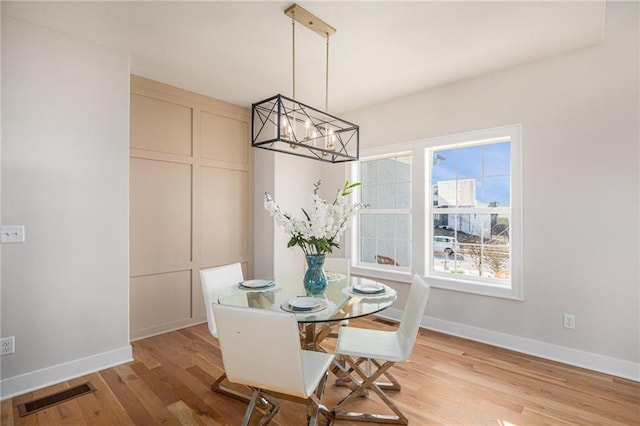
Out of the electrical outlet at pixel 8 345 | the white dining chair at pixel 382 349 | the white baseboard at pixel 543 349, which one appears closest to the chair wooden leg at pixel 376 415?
the white dining chair at pixel 382 349

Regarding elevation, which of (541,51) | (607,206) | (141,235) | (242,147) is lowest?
(141,235)

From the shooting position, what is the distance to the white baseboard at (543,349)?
2574mm

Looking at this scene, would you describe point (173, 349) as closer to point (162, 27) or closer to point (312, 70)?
point (162, 27)

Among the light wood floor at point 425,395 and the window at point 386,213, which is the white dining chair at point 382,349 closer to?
the light wood floor at point 425,395

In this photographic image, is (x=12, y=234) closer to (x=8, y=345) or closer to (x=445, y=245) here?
(x=8, y=345)

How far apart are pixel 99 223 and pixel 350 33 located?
2.64m

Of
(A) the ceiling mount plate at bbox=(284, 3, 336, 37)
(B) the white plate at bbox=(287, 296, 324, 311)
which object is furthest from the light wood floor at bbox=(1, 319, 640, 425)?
(A) the ceiling mount plate at bbox=(284, 3, 336, 37)

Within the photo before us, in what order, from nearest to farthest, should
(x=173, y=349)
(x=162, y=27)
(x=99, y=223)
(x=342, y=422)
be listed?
(x=342, y=422) < (x=162, y=27) < (x=99, y=223) < (x=173, y=349)

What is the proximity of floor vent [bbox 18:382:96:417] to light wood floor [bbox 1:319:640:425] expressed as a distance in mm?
49

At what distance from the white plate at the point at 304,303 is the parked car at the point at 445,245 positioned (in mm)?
2209

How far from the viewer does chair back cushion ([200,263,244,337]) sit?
248cm

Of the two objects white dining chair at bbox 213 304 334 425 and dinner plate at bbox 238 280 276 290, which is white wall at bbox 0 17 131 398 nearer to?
dinner plate at bbox 238 280 276 290

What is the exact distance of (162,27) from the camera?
8.21 feet

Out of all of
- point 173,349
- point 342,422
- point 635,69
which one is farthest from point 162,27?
point 635,69
